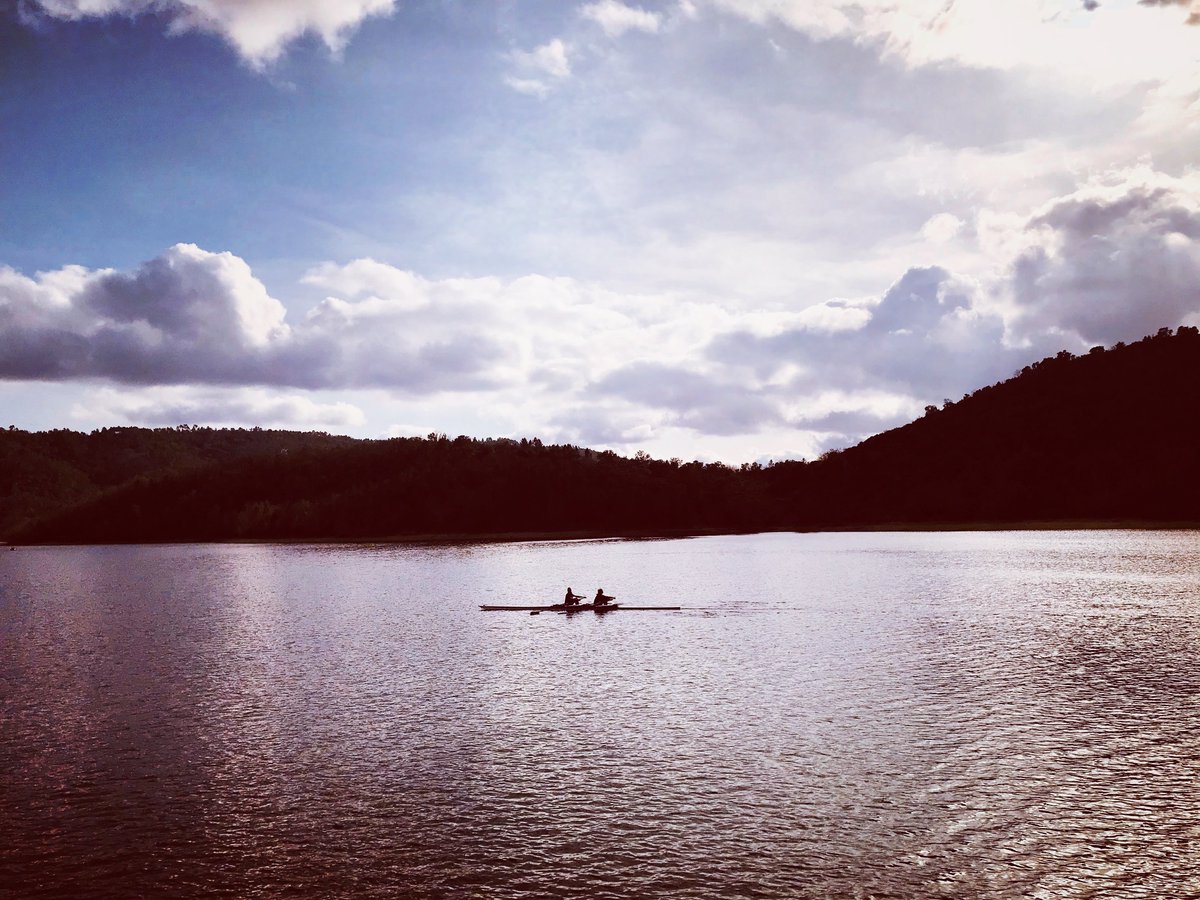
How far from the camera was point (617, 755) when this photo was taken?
92.0 feet

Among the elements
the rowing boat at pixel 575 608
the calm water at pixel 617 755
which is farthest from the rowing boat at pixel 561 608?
the calm water at pixel 617 755

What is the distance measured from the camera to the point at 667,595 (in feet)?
266

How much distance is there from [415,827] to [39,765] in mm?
15008

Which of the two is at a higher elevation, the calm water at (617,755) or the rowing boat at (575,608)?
the rowing boat at (575,608)

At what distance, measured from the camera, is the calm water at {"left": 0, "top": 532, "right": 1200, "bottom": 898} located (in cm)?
1942

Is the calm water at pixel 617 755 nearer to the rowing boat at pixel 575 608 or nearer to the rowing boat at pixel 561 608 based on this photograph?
the rowing boat at pixel 575 608

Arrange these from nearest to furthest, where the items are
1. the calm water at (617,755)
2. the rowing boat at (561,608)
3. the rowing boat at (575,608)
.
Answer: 1. the calm water at (617,755)
2. the rowing boat at (575,608)
3. the rowing boat at (561,608)

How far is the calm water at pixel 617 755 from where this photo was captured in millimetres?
19422

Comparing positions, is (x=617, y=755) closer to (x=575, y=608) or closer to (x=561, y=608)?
(x=575, y=608)

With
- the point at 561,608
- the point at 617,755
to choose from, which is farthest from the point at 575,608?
the point at 617,755

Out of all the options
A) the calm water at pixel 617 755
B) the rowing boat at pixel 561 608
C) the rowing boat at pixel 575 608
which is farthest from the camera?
the rowing boat at pixel 561 608

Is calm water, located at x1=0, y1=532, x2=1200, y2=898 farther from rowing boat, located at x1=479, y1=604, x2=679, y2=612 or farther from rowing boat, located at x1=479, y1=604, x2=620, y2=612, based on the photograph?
rowing boat, located at x1=479, y1=604, x2=620, y2=612

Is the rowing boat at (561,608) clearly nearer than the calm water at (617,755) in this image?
No

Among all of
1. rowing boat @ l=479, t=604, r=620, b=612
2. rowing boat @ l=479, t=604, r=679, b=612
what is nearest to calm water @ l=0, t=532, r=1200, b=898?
rowing boat @ l=479, t=604, r=679, b=612
